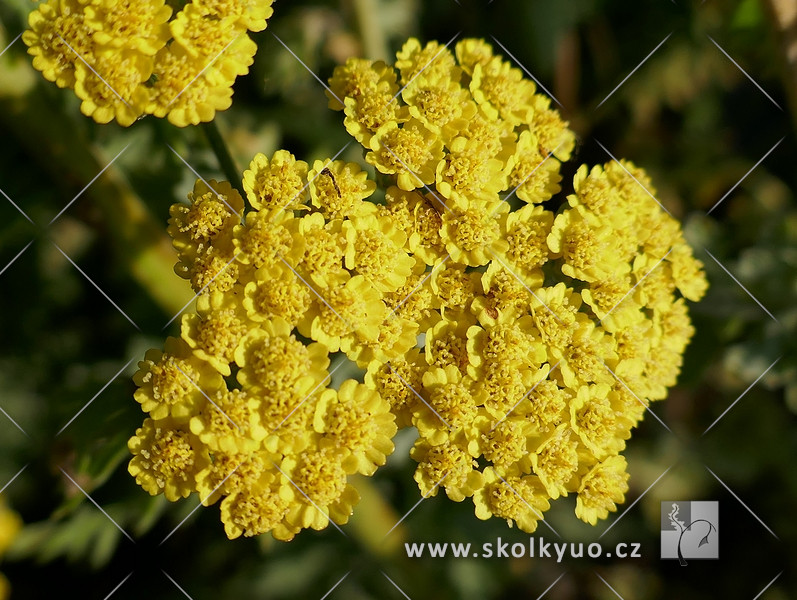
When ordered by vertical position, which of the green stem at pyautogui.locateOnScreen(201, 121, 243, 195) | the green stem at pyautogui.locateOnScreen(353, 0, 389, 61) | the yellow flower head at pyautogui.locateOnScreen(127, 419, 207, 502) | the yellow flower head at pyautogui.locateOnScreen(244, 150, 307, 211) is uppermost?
the green stem at pyautogui.locateOnScreen(353, 0, 389, 61)

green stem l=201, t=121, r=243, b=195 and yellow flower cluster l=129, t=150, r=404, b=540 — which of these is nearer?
yellow flower cluster l=129, t=150, r=404, b=540

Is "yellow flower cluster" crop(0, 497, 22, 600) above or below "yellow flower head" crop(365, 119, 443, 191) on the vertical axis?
below

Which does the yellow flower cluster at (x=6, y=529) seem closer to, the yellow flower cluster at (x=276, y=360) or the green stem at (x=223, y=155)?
the yellow flower cluster at (x=276, y=360)

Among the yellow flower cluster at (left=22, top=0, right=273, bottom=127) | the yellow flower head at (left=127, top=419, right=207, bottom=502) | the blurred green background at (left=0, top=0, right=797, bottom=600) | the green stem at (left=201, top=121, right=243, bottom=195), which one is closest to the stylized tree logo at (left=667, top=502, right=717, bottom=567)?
the blurred green background at (left=0, top=0, right=797, bottom=600)

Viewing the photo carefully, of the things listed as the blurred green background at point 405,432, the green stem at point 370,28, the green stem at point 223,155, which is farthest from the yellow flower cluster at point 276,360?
the green stem at point 370,28

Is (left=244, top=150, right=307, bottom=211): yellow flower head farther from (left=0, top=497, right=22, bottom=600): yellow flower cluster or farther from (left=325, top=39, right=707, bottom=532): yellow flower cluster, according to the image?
(left=0, top=497, right=22, bottom=600): yellow flower cluster

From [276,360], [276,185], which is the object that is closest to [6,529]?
[276,360]
